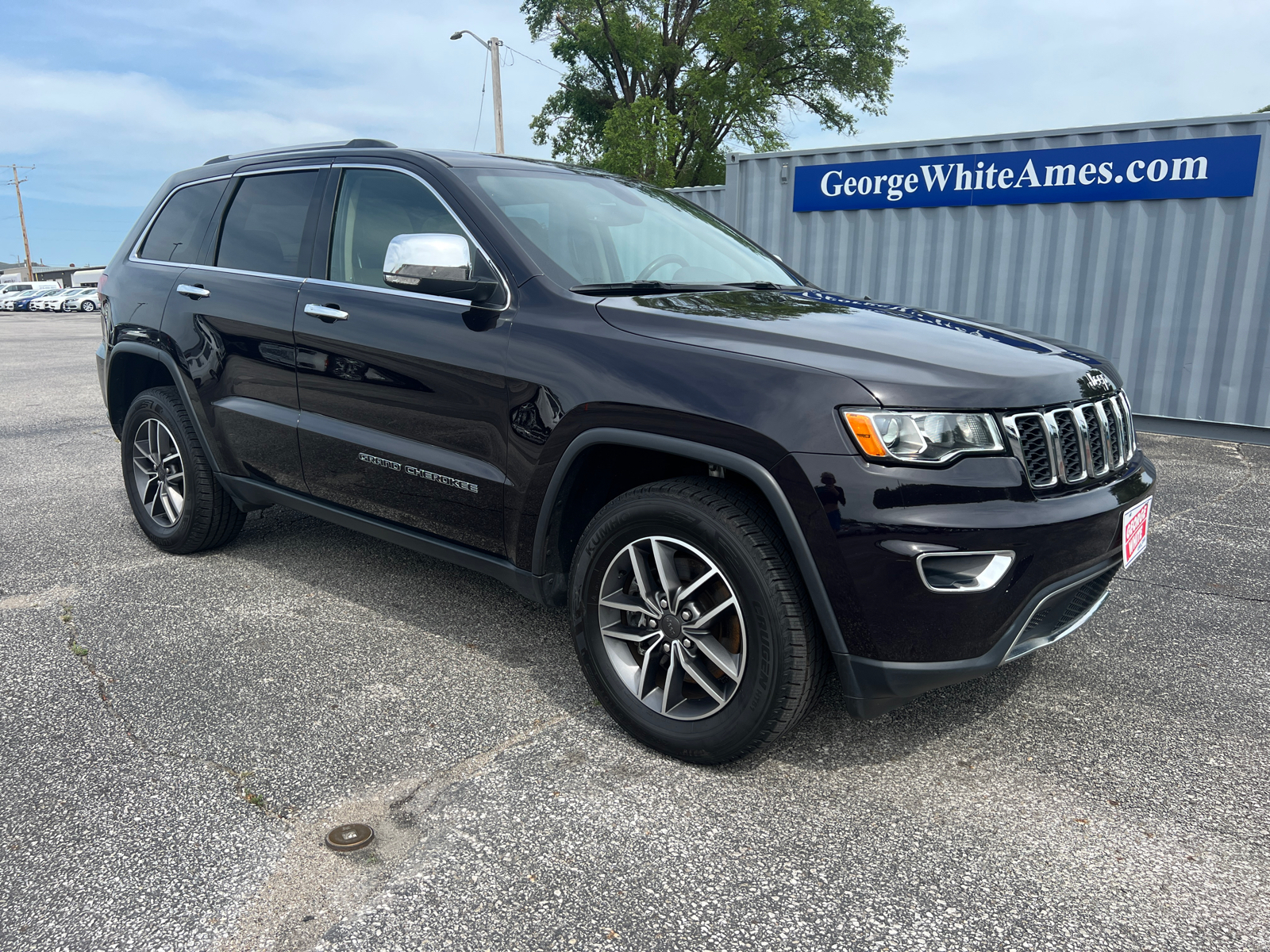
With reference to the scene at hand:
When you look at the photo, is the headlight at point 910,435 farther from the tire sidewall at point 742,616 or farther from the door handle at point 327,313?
the door handle at point 327,313

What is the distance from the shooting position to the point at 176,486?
440 cm

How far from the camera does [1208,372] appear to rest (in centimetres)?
834

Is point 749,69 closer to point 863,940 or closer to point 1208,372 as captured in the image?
point 1208,372

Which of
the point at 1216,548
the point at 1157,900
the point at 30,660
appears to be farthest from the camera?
the point at 1216,548

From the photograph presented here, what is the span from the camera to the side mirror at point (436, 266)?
113 inches

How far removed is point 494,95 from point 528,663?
2664 cm

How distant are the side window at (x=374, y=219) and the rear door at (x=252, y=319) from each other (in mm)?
176

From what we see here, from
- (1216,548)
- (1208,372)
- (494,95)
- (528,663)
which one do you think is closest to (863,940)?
(528,663)

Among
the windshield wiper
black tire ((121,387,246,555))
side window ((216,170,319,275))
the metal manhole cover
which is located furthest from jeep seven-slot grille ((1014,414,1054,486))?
black tire ((121,387,246,555))

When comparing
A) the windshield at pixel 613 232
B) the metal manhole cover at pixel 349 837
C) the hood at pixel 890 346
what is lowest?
the metal manhole cover at pixel 349 837

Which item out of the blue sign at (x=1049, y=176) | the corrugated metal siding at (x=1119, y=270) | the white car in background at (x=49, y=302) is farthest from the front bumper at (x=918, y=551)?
the white car in background at (x=49, y=302)

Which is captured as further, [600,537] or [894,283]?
[894,283]

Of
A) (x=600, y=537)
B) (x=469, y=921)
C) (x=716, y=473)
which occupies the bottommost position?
(x=469, y=921)

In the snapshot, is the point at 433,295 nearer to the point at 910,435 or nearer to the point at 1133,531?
the point at 910,435
